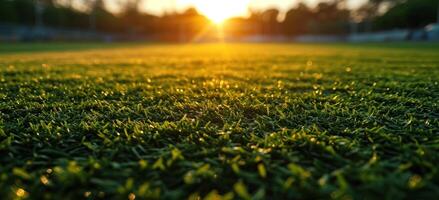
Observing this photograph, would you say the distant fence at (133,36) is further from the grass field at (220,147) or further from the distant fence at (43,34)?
the grass field at (220,147)

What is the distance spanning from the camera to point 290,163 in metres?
0.95

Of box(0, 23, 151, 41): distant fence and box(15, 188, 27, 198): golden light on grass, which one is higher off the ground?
box(0, 23, 151, 41): distant fence

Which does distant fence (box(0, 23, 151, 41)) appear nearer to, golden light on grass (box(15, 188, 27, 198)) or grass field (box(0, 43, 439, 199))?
grass field (box(0, 43, 439, 199))

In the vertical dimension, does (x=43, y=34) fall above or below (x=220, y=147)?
above

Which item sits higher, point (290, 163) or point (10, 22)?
point (10, 22)

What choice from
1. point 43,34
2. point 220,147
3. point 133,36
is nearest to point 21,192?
point 220,147

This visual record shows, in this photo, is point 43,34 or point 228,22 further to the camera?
point 228,22

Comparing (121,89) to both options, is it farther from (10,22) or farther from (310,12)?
(310,12)

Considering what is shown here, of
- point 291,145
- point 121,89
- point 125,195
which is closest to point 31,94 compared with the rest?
point 121,89

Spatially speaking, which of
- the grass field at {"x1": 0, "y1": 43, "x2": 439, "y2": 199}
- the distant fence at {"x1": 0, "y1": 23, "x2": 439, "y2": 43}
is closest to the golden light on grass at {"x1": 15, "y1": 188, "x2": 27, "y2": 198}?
the grass field at {"x1": 0, "y1": 43, "x2": 439, "y2": 199}

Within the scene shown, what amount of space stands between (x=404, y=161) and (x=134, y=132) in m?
1.00

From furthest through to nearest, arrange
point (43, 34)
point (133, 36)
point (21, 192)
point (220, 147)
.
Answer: point (133, 36) → point (43, 34) → point (220, 147) → point (21, 192)

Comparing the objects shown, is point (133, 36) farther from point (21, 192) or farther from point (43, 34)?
point (21, 192)

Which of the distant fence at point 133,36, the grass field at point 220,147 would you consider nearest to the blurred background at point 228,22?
the distant fence at point 133,36
